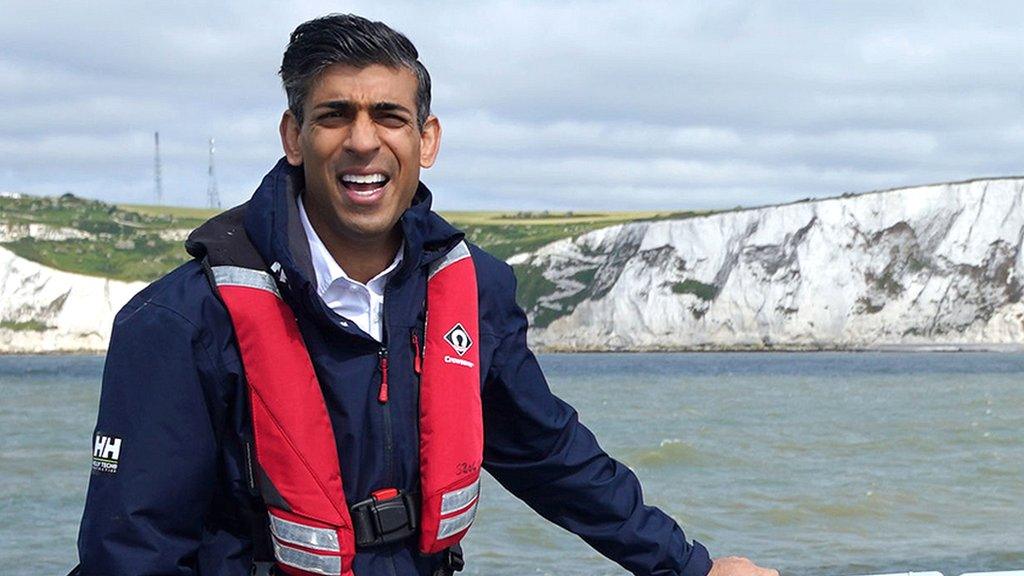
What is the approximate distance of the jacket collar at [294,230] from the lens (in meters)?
2.59

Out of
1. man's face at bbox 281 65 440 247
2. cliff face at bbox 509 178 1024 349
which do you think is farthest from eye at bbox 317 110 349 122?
cliff face at bbox 509 178 1024 349

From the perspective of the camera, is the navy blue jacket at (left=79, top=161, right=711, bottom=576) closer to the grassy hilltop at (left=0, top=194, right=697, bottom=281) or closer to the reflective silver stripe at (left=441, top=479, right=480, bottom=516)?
the reflective silver stripe at (left=441, top=479, right=480, bottom=516)

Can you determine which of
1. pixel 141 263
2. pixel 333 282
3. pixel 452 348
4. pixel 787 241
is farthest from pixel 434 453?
pixel 141 263

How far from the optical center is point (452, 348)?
Result: 2.80 m

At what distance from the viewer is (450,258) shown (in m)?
2.88

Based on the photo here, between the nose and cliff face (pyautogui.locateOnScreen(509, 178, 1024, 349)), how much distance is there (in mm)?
78669

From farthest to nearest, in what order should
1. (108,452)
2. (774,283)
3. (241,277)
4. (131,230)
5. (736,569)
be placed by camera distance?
(131,230) < (774,283) < (736,569) < (241,277) < (108,452)

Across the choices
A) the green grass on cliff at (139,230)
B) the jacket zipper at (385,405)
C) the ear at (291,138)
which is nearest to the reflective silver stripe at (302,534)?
the jacket zipper at (385,405)

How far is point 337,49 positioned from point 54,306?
319 feet

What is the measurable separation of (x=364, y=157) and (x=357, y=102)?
108 millimetres

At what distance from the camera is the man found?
2.48m

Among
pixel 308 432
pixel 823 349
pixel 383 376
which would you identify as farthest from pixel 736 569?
pixel 823 349

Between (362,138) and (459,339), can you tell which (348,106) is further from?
(459,339)

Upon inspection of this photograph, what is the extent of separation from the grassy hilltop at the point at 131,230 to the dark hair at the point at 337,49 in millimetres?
95199
